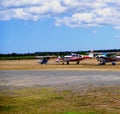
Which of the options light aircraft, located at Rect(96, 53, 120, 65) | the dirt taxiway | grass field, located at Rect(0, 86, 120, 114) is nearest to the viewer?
grass field, located at Rect(0, 86, 120, 114)

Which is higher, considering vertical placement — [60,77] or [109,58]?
[109,58]

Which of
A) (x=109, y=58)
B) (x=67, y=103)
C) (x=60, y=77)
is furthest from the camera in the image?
(x=109, y=58)

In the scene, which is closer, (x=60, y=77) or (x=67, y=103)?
(x=67, y=103)

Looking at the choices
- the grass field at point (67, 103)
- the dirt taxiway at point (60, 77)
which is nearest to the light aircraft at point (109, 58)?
the dirt taxiway at point (60, 77)

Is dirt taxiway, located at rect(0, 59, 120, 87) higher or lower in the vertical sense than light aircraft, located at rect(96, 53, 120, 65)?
lower

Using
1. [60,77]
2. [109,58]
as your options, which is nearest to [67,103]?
[60,77]

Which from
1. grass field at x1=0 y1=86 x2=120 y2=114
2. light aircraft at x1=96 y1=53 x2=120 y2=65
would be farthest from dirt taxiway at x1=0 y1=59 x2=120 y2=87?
light aircraft at x1=96 y1=53 x2=120 y2=65

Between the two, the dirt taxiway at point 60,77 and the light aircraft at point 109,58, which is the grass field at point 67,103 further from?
the light aircraft at point 109,58

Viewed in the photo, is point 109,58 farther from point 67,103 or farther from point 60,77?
point 67,103

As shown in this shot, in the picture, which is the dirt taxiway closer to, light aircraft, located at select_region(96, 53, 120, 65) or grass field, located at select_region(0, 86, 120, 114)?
grass field, located at select_region(0, 86, 120, 114)

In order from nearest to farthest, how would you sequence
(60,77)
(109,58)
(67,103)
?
(67,103), (60,77), (109,58)

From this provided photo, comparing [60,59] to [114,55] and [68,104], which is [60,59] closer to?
[114,55]

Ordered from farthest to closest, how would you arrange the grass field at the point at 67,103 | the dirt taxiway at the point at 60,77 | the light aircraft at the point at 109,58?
the light aircraft at the point at 109,58, the dirt taxiway at the point at 60,77, the grass field at the point at 67,103

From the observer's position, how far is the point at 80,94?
83.3ft
